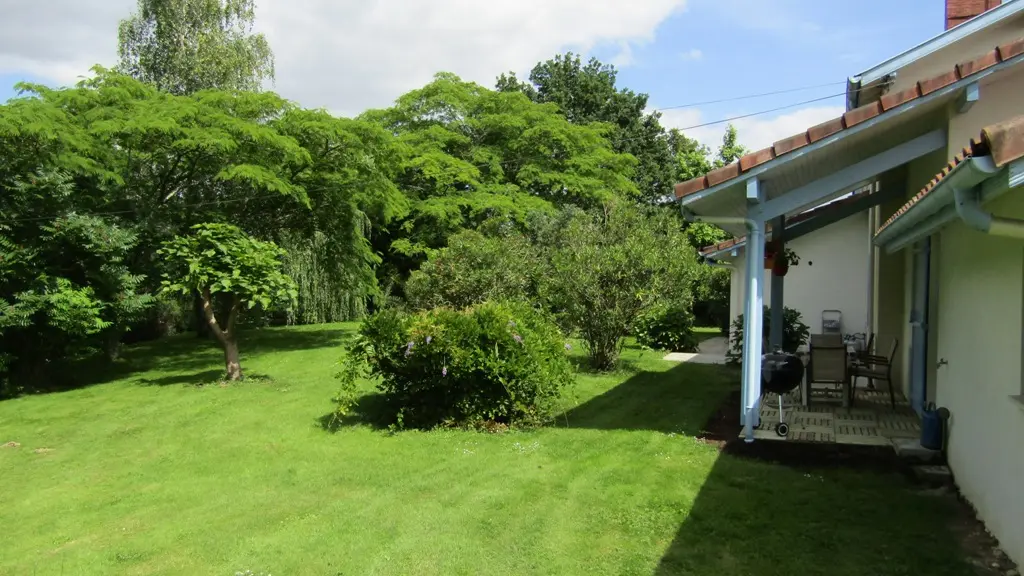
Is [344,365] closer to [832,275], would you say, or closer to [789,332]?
[789,332]

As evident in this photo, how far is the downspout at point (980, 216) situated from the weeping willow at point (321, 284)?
1749cm

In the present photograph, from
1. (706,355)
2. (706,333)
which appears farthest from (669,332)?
(706,333)

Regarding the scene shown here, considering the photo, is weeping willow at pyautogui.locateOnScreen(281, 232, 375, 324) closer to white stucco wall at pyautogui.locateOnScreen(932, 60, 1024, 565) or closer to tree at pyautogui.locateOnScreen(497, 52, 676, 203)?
tree at pyautogui.locateOnScreen(497, 52, 676, 203)

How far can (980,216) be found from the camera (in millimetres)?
3105

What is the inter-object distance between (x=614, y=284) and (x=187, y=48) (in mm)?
20485

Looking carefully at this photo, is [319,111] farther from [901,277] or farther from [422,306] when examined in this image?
[901,277]

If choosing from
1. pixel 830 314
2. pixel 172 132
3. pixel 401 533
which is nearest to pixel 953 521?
pixel 401 533

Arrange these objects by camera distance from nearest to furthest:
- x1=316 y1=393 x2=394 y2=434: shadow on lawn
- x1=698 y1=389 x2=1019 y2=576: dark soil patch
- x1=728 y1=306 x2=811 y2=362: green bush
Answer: x1=698 y1=389 x2=1019 y2=576: dark soil patch < x1=316 y1=393 x2=394 y2=434: shadow on lawn < x1=728 y1=306 x2=811 y2=362: green bush

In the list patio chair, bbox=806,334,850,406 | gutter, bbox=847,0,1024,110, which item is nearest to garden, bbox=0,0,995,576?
patio chair, bbox=806,334,850,406

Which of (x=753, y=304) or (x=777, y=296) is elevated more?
(x=777, y=296)

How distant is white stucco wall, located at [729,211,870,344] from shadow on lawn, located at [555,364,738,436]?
10.6 feet

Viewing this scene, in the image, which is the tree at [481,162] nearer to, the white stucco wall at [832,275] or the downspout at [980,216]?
the white stucco wall at [832,275]

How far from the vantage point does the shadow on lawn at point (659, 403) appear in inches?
325

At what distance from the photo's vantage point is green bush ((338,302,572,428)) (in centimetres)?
772
